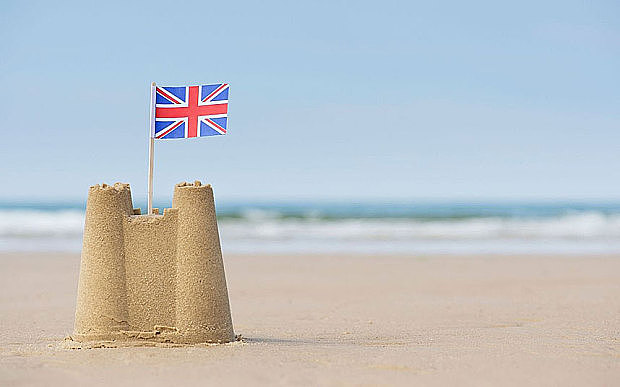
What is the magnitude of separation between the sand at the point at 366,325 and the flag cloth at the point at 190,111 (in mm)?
1858

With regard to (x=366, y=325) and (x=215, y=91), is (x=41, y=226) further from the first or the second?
(x=215, y=91)

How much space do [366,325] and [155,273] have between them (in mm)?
3792

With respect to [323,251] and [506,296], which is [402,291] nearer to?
[506,296]

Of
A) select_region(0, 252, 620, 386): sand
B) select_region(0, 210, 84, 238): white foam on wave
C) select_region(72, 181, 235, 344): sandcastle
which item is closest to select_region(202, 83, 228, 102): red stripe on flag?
select_region(72, 181, 235, 344): sandcastle

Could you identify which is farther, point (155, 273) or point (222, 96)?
point (222, 96)

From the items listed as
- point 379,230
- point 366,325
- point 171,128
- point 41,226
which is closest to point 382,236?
point 379,230

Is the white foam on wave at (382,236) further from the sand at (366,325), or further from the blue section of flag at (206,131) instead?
the blue section of flag at (206,131)

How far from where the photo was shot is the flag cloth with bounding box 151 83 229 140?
5762mm

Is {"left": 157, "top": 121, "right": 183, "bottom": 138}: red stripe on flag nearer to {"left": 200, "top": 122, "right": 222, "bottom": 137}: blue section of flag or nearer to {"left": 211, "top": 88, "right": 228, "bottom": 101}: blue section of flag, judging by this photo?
{"left": 200, "top": 122, "right": 222, "bottom": 137}: blue section of flag

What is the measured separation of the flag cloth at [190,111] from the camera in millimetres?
5762

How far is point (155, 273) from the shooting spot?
5.64m

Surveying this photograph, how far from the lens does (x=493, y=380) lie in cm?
461

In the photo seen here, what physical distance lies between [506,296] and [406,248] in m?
9.81

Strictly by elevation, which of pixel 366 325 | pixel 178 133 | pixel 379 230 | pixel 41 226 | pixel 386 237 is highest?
pixel 178 133
